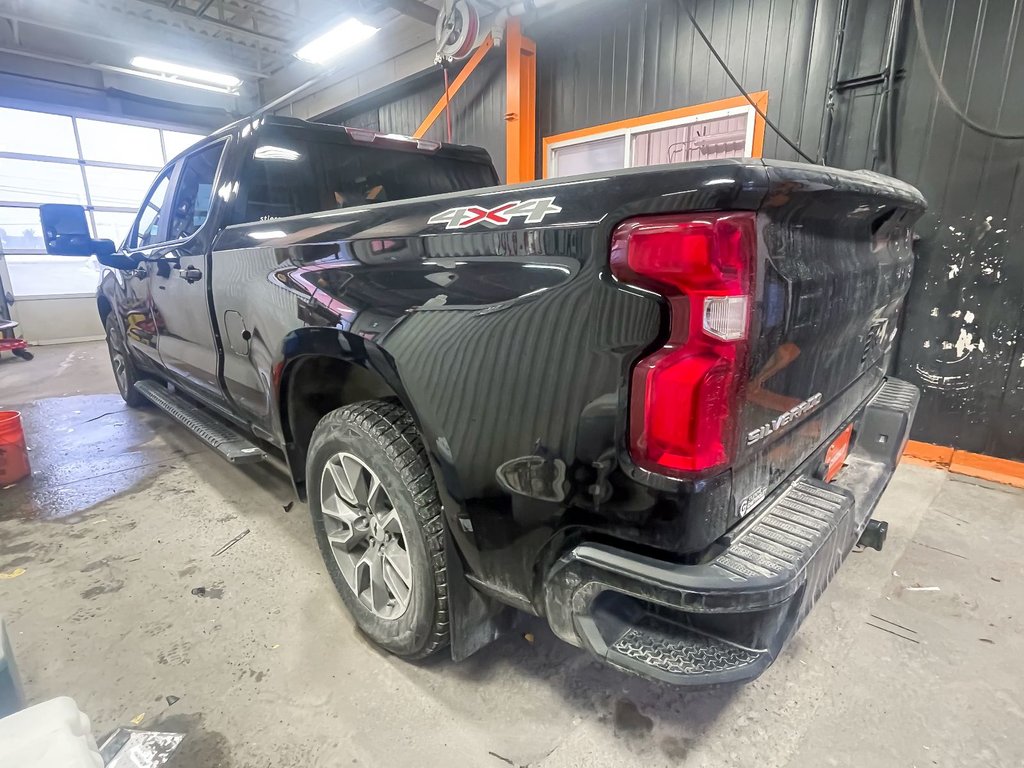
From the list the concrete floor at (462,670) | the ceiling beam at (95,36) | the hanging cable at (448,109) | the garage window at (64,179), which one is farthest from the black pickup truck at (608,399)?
the garage window at (64,179)

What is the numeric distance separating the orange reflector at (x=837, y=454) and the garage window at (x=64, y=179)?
1052 cm

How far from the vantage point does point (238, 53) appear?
8.57 m

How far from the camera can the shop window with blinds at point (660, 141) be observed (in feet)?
13.1

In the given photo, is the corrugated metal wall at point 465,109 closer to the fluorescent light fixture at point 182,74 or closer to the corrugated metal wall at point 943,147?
the corrugated metal wall at point 943,147

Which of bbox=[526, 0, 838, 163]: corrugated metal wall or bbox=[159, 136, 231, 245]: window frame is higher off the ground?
bbox=[526, 0, 838, 163]: corrugated metal wall

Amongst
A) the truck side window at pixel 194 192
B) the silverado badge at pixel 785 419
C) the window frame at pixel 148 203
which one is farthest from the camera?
the window frame at pixel 148 203

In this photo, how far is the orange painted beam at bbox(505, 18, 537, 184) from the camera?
497 cm

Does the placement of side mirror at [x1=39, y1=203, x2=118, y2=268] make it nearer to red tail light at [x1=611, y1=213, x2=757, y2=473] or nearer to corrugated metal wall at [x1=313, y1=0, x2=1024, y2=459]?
red tail light at [x1=611, y1=213, x2=757, y2=473]

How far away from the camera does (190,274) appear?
2496mm

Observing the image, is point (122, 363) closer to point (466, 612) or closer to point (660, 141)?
point (466, 612)

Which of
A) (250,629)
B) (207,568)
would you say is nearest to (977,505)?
(250,629)

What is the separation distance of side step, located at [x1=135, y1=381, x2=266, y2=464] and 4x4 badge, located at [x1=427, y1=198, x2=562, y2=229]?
1585 mm

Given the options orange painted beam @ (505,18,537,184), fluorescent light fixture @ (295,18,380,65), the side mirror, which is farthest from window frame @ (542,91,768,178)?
the side mirror

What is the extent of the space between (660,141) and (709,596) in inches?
170
